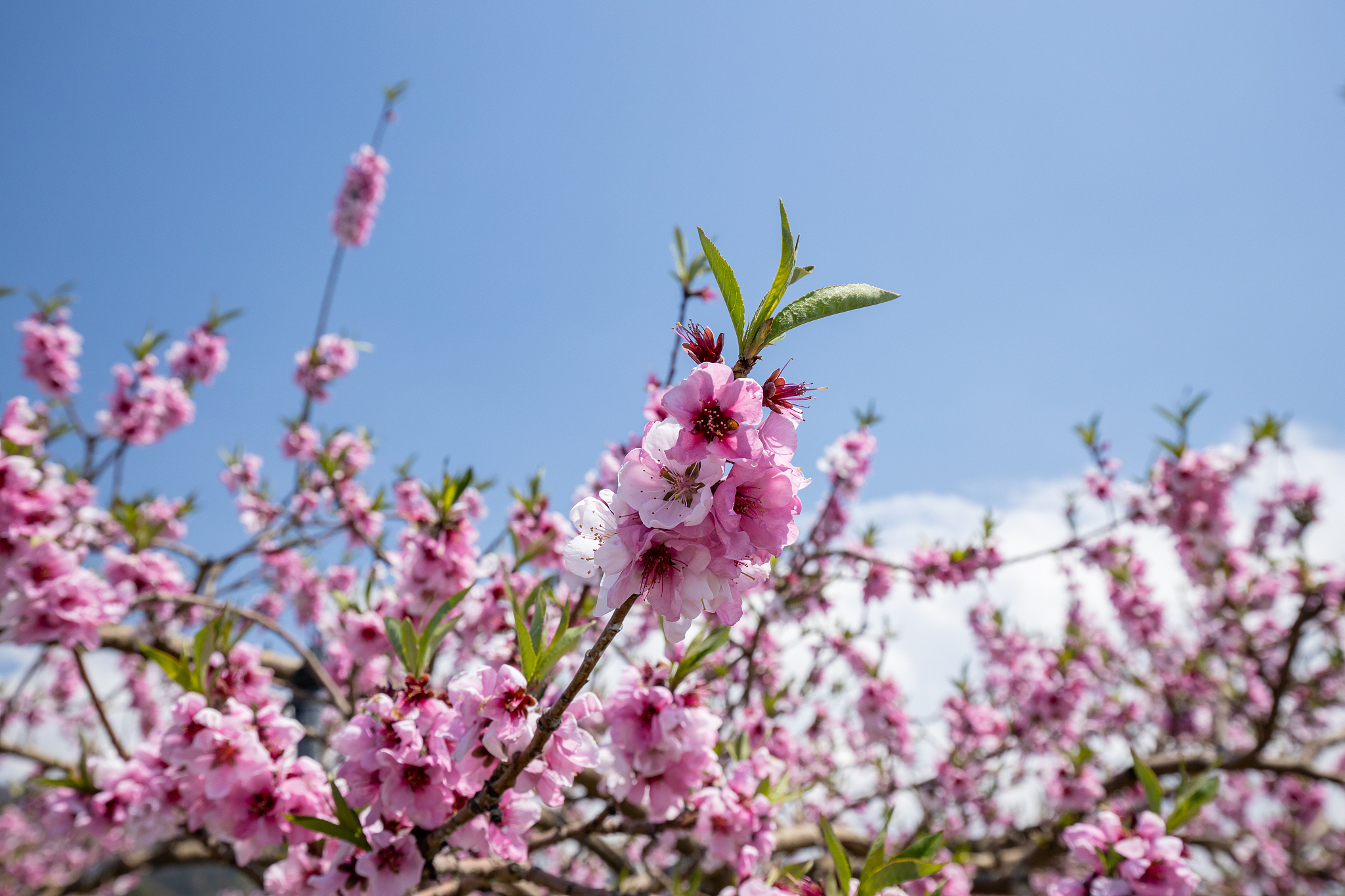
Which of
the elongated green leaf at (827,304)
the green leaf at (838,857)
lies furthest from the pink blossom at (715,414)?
the green leaf at (838,857)

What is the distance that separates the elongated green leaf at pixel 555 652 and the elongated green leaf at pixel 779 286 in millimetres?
808

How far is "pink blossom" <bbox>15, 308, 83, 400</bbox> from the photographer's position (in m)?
5.51

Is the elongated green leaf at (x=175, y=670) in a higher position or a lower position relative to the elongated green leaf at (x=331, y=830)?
higher

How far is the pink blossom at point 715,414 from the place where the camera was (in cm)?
109

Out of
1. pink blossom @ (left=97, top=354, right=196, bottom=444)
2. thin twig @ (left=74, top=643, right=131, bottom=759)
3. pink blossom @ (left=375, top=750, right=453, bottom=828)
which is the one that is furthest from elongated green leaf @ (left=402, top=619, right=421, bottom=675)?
pink blossom @ (left=97, top=354, right=196, bottom=444)

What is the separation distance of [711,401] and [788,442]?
0.52 ft

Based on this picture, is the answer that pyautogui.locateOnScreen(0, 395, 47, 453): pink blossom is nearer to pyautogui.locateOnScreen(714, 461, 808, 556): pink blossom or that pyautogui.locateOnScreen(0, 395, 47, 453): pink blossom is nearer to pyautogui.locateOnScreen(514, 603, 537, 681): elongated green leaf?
pyautogui.locateOnScreen(514, 603, 537, 681): elongated green leaf

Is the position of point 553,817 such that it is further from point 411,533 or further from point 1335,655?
point 1335,655

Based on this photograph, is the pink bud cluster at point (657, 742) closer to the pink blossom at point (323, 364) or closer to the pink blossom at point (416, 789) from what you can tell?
the pink blossom at point (416, 789)

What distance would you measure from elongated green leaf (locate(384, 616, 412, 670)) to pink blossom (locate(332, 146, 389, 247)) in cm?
728

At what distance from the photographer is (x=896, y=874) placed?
1660 millimetres

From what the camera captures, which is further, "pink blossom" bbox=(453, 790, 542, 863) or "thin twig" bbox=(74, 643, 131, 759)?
"thin twig" bbox=(74, 643, 131, 759)

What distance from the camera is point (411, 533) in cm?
331

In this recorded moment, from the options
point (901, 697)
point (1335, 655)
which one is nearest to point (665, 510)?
point (901, 697)
